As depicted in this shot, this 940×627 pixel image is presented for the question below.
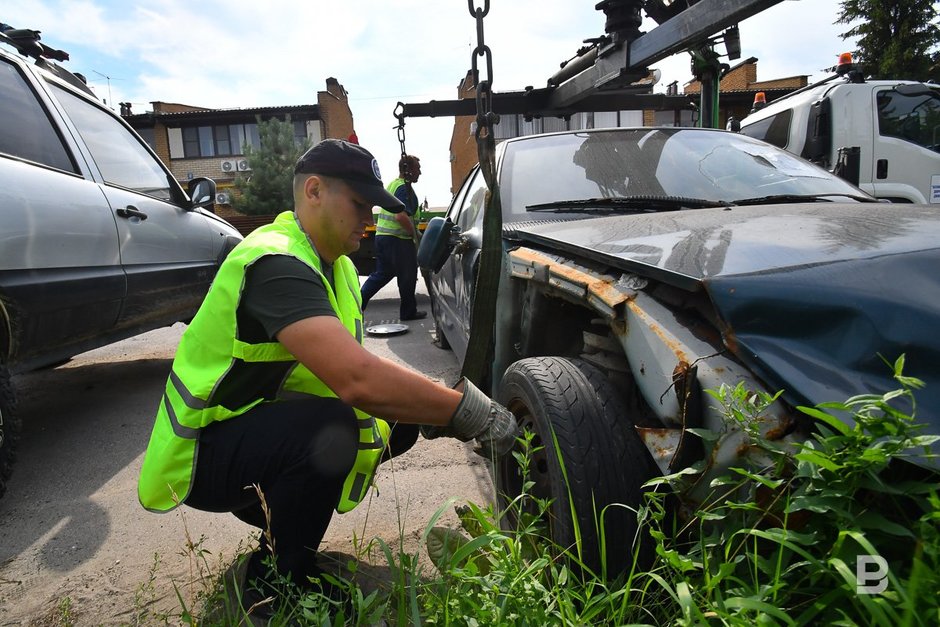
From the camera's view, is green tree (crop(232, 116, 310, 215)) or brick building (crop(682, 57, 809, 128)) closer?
brick building (crop(682, 57, 809, 128))

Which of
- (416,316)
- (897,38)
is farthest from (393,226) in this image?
(897,38)

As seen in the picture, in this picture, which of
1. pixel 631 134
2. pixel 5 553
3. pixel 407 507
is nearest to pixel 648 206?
pixel 631 134

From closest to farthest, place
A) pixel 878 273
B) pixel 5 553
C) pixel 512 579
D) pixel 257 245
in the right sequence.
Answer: pixel 878 273 < pixel 512 579 < pixel 257 245 < pixel 5 553

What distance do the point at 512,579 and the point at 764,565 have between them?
502 mm

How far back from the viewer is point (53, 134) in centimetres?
297

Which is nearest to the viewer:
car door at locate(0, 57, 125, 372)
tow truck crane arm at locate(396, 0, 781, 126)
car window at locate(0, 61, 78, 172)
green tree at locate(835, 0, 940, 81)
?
car door at locate(0, 57, 125, 372)

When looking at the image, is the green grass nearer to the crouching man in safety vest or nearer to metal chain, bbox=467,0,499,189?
the crouching man in safety vest

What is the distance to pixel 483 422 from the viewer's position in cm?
166

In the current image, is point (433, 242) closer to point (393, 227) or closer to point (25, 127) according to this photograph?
point (25, 127)

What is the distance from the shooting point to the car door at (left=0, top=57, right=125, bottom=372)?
7.84 feet

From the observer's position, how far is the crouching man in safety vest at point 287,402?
154cm

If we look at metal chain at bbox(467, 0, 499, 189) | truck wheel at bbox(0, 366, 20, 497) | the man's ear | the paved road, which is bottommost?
the paved road

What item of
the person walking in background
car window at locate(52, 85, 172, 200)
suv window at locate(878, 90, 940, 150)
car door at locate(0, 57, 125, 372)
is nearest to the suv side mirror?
car window at locate(52, 85, 172, 200)

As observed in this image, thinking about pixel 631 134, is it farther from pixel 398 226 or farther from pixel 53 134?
pixel 398 226
